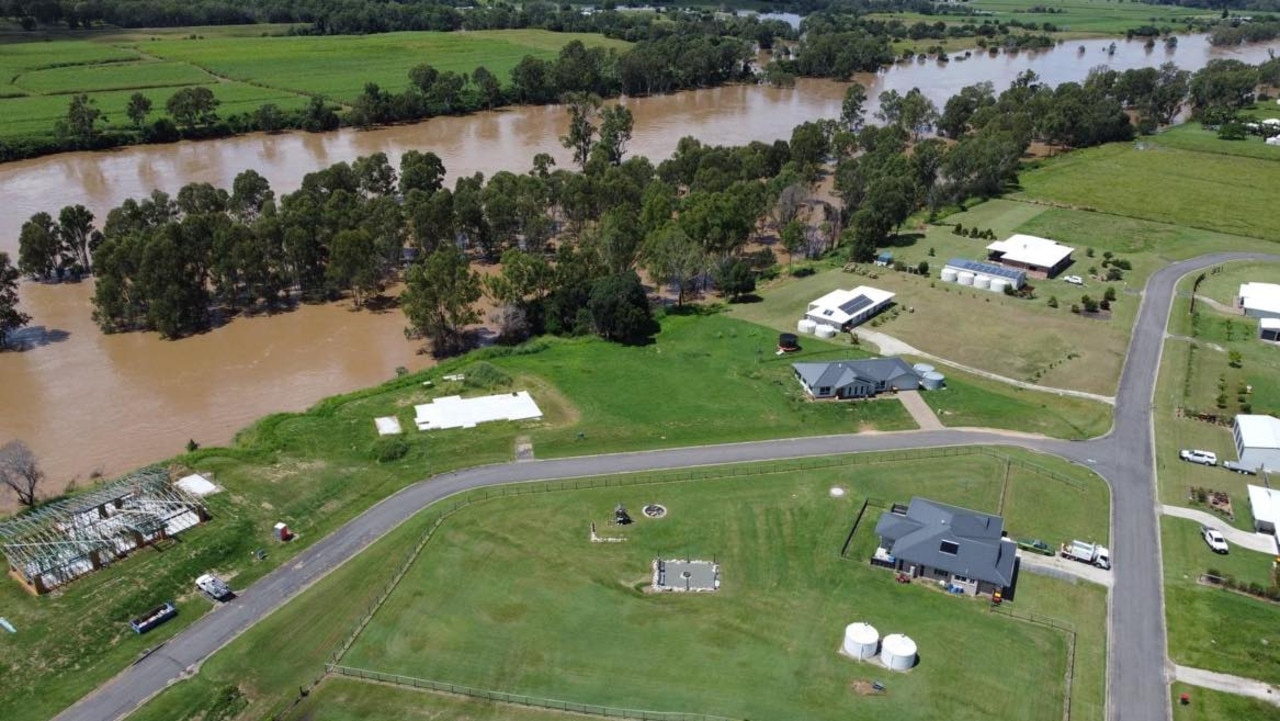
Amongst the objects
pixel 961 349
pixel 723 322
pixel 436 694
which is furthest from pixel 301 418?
pixel 961 349

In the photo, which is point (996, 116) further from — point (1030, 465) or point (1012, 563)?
point (1012, 563)

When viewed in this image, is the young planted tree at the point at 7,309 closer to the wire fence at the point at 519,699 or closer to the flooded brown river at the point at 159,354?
the flooded brown river at the point at 159,354

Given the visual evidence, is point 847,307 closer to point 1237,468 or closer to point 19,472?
point 1237,468

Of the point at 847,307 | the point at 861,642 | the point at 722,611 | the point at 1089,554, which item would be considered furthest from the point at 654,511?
the point at 847,307

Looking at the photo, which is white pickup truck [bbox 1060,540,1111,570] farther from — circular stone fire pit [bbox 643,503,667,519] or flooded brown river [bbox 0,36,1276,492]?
flooded brown river [bbox 0,36,1276,492]

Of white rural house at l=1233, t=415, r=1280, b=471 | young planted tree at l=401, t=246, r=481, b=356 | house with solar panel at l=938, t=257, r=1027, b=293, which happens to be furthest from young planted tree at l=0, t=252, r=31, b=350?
white rural house at l=1233, t=415, r=1280, b=471
